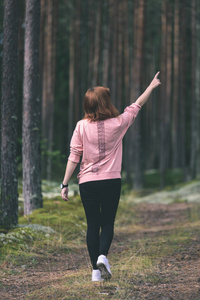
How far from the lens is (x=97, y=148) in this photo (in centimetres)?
529

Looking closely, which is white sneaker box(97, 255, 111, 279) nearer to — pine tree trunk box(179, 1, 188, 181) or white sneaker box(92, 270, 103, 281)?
white sneaker box(92, 270, 103, 281)

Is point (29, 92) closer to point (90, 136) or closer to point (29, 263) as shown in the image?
point (29, 263)

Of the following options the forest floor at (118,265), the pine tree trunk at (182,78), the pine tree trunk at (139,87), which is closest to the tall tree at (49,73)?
the pine tree trunk at (139,87)

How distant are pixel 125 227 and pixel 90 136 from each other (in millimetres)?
6258

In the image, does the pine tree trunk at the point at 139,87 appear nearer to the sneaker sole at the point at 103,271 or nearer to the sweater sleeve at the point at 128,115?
the sweater sleeve at the point at 128,115

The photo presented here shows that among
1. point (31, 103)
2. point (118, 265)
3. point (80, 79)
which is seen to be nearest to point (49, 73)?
point (80, 79)

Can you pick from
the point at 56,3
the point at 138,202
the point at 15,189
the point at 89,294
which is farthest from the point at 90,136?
the point at 56,3

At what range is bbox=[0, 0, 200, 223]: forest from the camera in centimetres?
862

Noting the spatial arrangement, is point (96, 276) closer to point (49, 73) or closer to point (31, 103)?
point (31, 103)

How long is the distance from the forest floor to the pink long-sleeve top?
1257 millimetres

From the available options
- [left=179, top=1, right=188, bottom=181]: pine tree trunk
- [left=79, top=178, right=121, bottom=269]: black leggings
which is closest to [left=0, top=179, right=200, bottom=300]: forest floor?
[left=79, top=178, right=121, bottom=269]: black leggings

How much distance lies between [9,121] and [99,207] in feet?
11.7

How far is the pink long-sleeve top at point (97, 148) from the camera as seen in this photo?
5.26 m

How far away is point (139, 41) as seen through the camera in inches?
874
